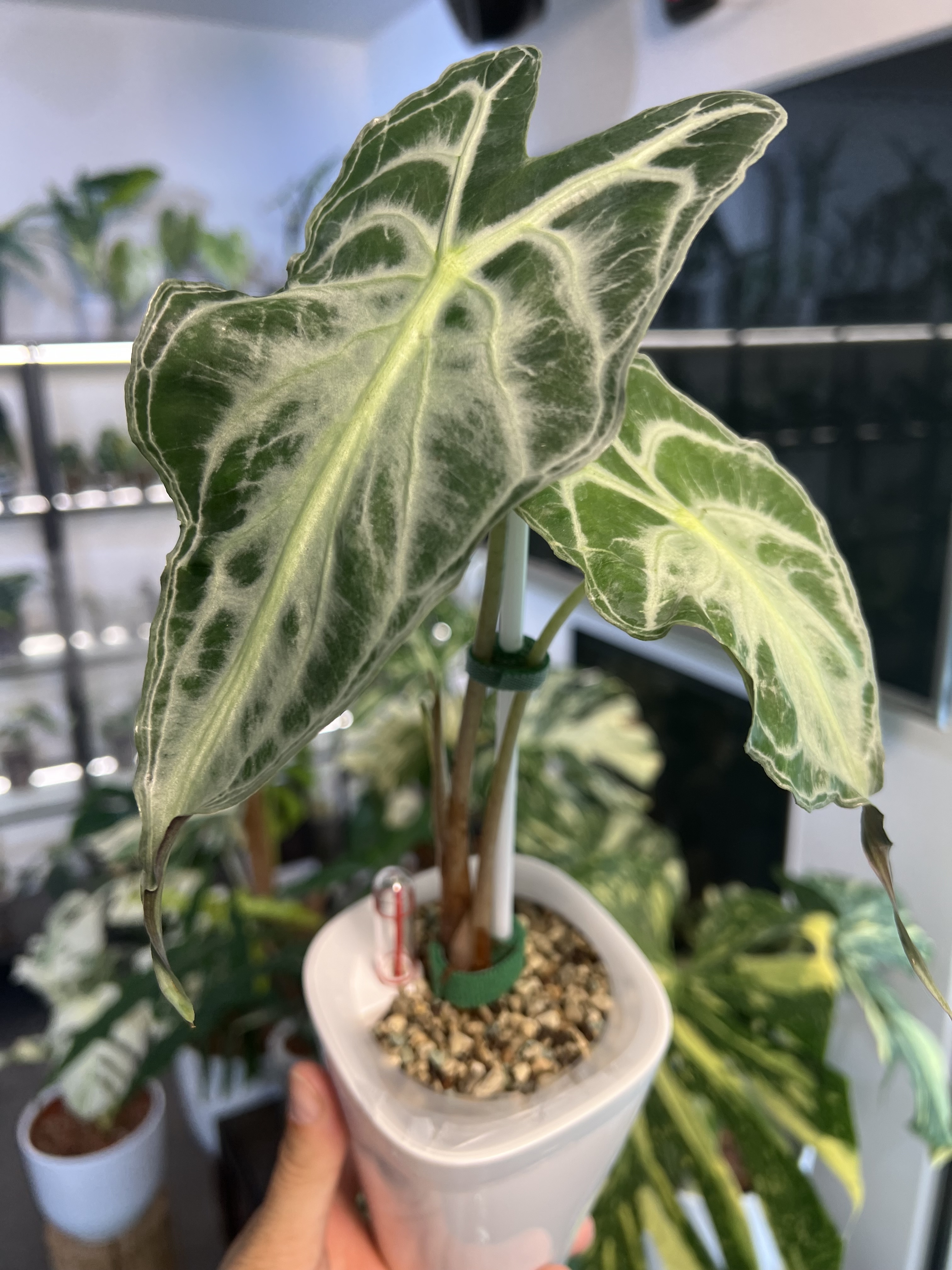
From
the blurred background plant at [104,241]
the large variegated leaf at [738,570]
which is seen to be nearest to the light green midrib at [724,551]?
the large variegated leaf at [738,570]

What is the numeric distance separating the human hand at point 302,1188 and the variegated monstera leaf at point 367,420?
0.37m

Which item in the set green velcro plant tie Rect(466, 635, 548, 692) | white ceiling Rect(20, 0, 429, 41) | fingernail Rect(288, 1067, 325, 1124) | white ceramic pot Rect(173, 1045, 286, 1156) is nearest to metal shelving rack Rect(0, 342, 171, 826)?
white ceiling Rect(20, 0, 429, 41)

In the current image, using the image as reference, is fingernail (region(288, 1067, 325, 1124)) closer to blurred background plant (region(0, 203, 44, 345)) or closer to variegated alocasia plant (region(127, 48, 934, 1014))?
variegated alocasia plant (region(127, 48, 934, 1014))

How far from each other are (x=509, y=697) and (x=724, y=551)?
0.51 ft

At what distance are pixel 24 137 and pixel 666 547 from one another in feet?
6.73

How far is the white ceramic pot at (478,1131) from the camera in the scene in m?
0.39

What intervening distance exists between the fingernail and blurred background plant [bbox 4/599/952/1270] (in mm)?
285

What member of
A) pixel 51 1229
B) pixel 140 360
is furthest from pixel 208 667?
pixel 51 1229

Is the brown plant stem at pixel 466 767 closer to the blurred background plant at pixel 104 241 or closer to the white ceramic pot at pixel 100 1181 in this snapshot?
the white ceramic pot at pixel 100 1181

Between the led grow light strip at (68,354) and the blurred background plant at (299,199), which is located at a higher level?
the blurred background plant at (299,199)

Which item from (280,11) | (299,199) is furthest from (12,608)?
(280,11)

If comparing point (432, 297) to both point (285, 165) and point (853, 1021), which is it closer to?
point (853, 1021)

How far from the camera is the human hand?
20.0 inches

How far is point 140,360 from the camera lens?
24 centimetres
